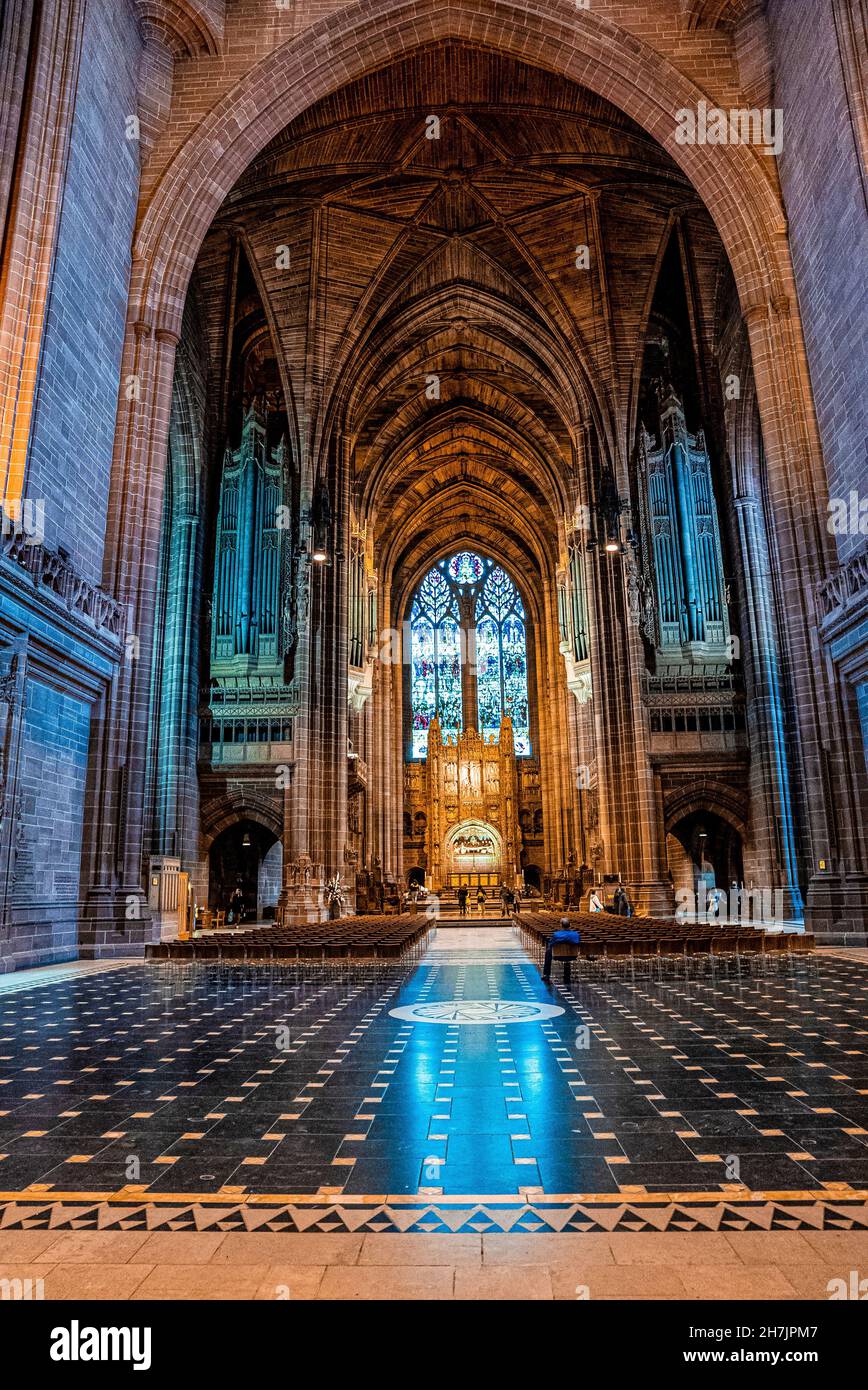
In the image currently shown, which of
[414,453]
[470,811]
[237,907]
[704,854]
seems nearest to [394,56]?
[414,453]

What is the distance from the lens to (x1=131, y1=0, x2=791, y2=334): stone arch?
1525cm

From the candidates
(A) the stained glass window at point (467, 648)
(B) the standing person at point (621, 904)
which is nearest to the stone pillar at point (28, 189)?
(B) the standing person at point (621, 904)

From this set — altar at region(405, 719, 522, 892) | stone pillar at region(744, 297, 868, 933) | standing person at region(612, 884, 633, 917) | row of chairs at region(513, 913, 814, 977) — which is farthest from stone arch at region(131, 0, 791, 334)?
altar at region(405, 719, 522, 892)

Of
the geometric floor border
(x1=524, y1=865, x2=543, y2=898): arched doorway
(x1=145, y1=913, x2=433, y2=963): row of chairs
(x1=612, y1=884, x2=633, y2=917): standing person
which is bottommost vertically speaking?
the geometric floor border

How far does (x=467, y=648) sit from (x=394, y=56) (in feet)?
91.7

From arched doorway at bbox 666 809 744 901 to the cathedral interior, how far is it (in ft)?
0.52

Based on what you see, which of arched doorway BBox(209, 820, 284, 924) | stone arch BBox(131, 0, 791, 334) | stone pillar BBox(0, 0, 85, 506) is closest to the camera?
stone pillar BBox(0, 0, 85, 506)

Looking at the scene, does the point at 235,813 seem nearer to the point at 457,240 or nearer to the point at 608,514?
the point at 608,514

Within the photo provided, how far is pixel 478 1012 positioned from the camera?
7.79m

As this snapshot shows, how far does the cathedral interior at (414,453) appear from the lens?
12.5m

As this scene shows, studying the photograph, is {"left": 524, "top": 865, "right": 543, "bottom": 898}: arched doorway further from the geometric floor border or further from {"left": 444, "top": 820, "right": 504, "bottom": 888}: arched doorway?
the geometric floor border

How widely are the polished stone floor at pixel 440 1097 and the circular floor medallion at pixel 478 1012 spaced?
4cm

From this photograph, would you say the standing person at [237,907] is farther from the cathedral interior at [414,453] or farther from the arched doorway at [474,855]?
the arched doorway at [474,855]

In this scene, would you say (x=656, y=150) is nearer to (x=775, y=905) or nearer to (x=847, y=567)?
(x=847, y=567)
